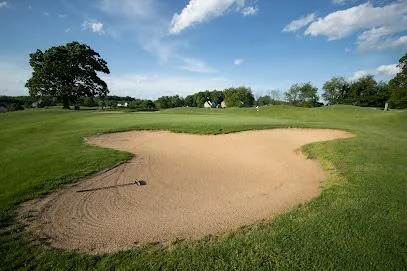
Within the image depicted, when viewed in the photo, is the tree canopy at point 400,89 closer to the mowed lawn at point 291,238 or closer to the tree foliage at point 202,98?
the mowed lawn at point 291,238

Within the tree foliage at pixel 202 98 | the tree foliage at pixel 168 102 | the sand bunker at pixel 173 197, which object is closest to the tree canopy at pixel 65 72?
the sand bunker at pixel 173 197

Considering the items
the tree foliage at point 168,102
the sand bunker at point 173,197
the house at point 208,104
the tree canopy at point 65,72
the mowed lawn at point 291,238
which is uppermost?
the tree canopy at point 65,72

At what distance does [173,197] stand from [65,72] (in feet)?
175

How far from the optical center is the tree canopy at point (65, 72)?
52969mm

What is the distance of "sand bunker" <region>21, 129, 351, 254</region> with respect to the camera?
5891 mm

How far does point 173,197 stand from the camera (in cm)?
782

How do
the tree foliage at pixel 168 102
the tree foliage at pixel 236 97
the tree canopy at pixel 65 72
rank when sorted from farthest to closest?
the tree foliage at pixel 168 102, the tree foliage at pixel 236 97, the tree canopy at pixel 65 72

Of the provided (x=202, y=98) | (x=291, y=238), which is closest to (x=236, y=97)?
(x=202, y=98)

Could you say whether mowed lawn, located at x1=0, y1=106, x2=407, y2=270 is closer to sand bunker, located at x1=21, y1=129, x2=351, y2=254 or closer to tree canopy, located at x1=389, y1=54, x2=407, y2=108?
sand bunker, located at x1=21, y1=129, x2=351, y2=254

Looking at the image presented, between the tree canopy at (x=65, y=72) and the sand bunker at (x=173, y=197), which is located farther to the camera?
the tree canopy at (x=65, y=72)

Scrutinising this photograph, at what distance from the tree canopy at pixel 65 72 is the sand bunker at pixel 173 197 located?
4682cm

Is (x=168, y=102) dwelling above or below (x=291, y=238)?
below

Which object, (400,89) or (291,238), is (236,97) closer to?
(400,89)

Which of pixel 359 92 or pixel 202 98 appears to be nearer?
pixel 359 92
